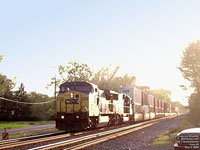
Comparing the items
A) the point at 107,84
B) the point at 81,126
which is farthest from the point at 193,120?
the point at 107,84

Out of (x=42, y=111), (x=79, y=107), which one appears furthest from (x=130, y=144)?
(x=42, y=111)

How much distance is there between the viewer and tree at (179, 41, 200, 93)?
36688 millimetres

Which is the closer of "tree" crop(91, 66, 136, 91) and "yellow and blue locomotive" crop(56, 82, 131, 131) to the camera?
"yellow and blue locomotive" crop(56, 82, 131, 131)

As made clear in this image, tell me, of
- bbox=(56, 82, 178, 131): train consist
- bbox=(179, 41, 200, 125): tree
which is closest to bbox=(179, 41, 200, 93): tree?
bbox=(179, 41, 200, 125): tree

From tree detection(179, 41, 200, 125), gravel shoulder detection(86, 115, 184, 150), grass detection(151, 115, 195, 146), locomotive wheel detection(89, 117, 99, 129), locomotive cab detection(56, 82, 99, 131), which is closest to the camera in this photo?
gravel shoulder detection(86, 115, 184, 150)

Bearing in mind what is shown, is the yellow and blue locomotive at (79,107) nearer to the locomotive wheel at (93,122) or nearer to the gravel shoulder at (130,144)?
the locomotive wheel at (93,122)

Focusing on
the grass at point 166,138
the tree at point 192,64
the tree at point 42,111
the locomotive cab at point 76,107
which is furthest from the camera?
the tree at point 42,111

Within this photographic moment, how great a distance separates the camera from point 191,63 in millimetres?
38156

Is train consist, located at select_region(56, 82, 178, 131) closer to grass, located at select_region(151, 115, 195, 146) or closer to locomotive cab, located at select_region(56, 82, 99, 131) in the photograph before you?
locomotive cab, located at select_region(56, 82, 99, 131)

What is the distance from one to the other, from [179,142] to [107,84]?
238 feet

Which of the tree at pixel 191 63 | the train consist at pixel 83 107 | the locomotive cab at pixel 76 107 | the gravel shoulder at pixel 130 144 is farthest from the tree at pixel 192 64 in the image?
the gravel shoulder at pixel 130 144

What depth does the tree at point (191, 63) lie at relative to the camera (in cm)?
3669

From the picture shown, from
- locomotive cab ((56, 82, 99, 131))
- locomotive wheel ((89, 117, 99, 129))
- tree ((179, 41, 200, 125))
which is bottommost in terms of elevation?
locomotive wheel ((89, 117, 99, 129))

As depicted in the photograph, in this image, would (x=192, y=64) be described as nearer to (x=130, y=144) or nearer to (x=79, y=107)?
(x=79, y=107)
